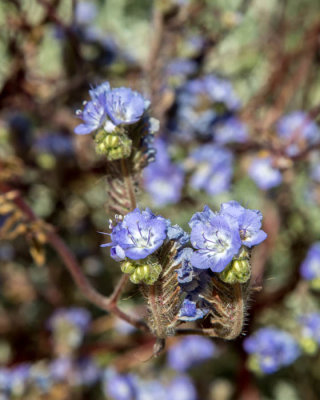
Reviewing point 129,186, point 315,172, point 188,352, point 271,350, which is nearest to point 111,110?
point 129,186

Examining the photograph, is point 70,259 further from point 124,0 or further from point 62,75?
point 124,0

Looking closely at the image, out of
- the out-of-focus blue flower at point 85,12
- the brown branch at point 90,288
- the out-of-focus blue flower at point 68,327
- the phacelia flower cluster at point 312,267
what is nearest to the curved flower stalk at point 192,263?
the brown branch at point 90,288

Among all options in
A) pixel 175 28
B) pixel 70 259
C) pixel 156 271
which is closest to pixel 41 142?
pixel 175 28

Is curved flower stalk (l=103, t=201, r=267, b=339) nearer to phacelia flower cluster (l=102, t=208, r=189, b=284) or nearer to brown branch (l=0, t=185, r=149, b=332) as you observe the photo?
phacelia flower cluster (l=102, t=208, r=189, b=284)

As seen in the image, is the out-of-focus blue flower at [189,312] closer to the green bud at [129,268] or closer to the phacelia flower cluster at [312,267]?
the green bud at [129,268]

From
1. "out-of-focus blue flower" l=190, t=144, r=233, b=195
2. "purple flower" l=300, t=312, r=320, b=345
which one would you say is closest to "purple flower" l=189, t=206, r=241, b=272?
"purple flower" l=300, t=312, r=320, b=345
